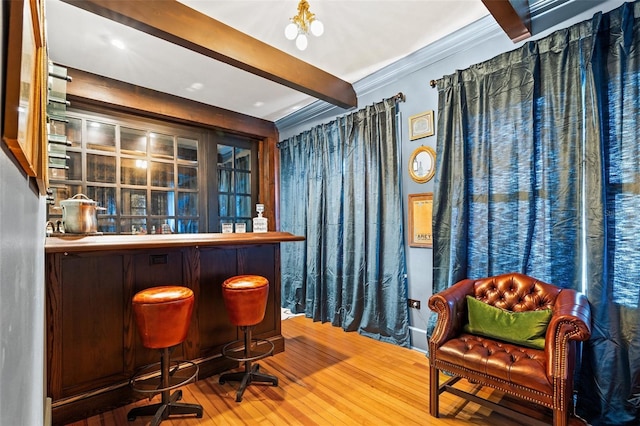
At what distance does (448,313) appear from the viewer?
2133 mm

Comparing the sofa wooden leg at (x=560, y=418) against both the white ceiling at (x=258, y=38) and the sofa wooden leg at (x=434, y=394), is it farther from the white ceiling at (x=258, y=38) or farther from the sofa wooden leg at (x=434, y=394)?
the white ceiling at (x=258, y=38)

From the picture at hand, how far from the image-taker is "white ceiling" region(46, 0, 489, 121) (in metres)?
2.40

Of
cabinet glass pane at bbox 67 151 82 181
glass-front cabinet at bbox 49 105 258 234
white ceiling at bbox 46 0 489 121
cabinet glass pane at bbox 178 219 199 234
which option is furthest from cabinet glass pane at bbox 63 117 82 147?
cabinet glass pane at bbox 178 219 199 234

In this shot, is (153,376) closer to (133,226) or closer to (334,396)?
(334,396)

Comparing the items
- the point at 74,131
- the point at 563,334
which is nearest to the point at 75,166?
the point at 74,131

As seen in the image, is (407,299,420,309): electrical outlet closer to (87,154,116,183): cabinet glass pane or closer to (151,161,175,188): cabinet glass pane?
(151,161,175,188): cabinet glass pane

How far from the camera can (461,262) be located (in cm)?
266

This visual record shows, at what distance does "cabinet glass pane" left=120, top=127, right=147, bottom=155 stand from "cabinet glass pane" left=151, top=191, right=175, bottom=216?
548mm

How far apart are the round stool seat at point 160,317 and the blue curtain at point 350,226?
2.05m

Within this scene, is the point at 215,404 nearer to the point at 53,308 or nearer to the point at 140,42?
the point at 53,308

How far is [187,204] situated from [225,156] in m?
0.92

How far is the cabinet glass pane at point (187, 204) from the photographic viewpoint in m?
4.26

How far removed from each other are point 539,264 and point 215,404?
2506 mm

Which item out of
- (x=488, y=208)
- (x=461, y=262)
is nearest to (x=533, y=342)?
(x=461, y=262)
